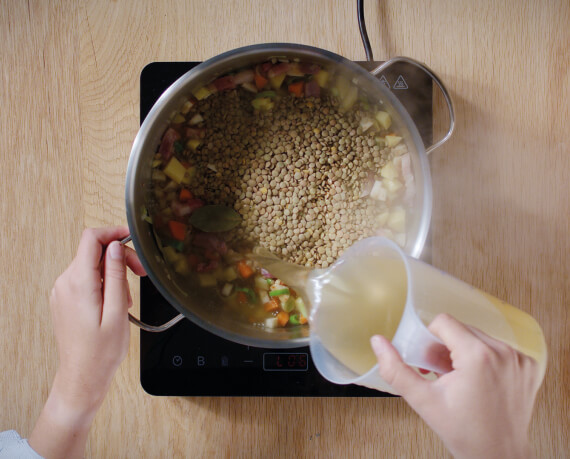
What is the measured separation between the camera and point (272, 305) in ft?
2.84

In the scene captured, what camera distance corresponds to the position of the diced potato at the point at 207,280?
0.86 m

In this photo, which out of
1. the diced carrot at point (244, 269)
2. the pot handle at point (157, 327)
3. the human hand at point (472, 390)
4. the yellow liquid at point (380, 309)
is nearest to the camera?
the human hand at point (472, 390)

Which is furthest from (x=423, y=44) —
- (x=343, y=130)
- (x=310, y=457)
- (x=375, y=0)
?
(x=310, y=457)

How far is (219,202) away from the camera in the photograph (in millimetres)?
880

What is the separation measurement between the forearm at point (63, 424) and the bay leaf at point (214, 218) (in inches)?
13.6

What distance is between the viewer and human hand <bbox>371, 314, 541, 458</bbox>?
545 millimetres

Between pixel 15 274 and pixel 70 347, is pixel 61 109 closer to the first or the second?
pixel 15 274

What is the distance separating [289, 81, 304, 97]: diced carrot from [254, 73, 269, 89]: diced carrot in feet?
0.16

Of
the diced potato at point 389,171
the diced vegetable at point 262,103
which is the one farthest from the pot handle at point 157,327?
the diced potato at point 389,171

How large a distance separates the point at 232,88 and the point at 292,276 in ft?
1.16

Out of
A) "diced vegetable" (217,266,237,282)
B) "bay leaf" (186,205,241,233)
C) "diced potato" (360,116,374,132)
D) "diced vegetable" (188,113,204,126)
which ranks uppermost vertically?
"diced vegetable" (188,113,204,126)

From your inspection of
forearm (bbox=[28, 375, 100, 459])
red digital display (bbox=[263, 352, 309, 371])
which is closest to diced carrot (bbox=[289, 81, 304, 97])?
red digital display (bbox=[263, 352, 309, 371])

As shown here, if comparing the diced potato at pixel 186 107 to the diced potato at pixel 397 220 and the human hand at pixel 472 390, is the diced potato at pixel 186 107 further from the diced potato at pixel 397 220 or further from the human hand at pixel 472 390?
the human hand at pixel 472 390

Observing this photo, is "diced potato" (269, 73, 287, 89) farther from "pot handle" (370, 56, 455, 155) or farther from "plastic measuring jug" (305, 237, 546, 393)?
"plastic measuring jug" (305, 237, 546, 393)
